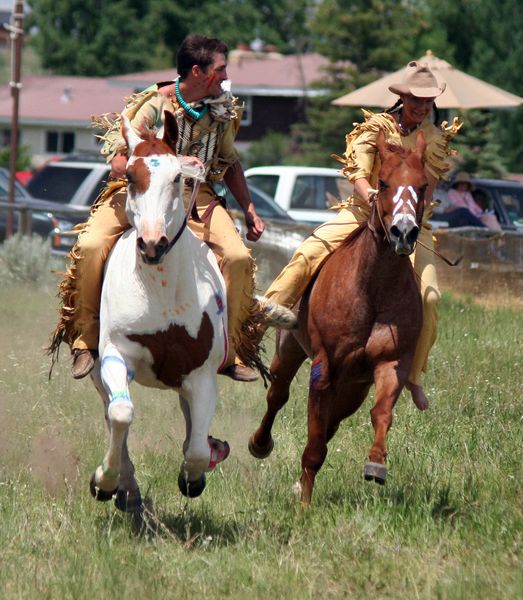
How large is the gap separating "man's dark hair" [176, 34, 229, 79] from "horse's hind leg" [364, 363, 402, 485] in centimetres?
213

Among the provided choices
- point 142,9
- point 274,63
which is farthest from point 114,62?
point 274,63

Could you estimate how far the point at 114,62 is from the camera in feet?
236

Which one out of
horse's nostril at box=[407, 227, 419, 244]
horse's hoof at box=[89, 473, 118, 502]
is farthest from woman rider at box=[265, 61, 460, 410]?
horse's hoof at box=[89, 473, 118, 502]

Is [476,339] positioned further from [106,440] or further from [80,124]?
[80,124]

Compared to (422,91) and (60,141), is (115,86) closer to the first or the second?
(60,141)

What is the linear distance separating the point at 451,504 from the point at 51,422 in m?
3.43

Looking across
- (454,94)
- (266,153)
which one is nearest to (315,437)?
(454,94)

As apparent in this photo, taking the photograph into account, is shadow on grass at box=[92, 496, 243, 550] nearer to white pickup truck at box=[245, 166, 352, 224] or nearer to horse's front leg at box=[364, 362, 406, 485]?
horse's front leg at box=[364, 362, 406, 485]

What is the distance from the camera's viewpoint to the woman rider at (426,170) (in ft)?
28.1

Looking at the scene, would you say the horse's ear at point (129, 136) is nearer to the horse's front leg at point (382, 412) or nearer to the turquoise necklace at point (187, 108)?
the turquoise necklace at point (187, 108)

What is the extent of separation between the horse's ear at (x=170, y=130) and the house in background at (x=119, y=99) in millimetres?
43749

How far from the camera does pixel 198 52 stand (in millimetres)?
7918

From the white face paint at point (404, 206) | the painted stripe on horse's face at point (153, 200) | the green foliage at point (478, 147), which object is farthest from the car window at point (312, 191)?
the painted stripe on horse's face at point (153, 200)

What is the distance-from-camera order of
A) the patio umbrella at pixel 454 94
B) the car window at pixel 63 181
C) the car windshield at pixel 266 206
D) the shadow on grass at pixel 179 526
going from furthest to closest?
the car window at pixel 63 181 < the patio umbrella at pixel 454 94 < the car windshield at pixel 266 206 < the shadow on grass at pixel 179 526
